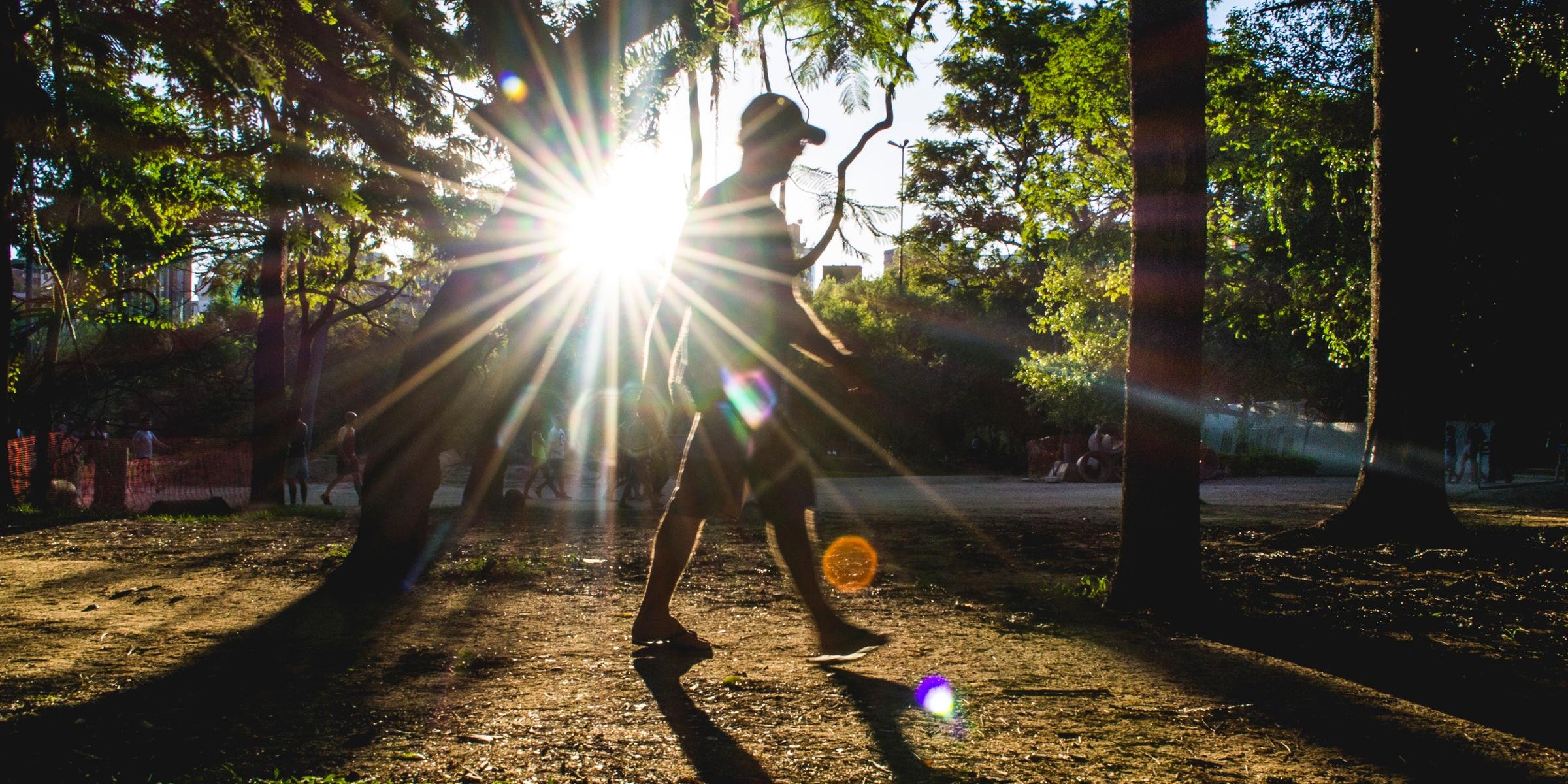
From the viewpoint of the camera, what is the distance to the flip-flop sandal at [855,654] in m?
3.79

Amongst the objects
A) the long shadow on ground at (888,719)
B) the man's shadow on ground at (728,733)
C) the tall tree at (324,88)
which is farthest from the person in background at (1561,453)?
the man's shadow on ground at (728,733)

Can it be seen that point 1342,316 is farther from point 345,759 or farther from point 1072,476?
point 345,759

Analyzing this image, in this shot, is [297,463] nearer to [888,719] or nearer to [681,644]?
[681,644]

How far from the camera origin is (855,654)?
3.81m

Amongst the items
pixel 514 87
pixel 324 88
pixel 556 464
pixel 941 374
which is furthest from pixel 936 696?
pixel 941 374

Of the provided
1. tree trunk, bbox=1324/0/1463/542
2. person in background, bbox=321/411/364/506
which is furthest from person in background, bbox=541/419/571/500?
tree trunk, bbox=1324/0/1463/542

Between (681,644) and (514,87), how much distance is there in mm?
3718

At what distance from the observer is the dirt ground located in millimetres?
2703

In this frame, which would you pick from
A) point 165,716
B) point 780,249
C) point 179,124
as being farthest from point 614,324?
point 165,716

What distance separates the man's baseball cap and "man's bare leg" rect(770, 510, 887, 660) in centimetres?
148

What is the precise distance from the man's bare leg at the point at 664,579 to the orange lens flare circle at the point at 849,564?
6.33 feet

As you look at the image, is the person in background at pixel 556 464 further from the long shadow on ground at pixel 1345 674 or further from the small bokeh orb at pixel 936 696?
the small bokeh orb at pixel 936 696

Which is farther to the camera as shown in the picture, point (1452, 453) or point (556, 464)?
point (1452, 453)

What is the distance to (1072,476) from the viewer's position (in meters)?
27.3
